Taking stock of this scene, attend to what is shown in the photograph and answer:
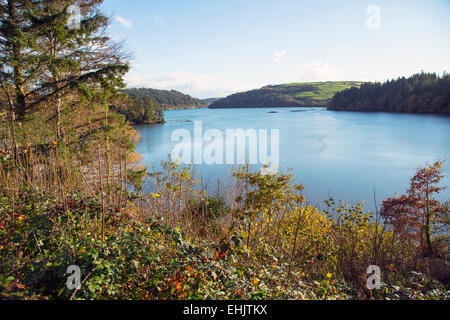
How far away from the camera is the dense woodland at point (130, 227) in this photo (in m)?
2.00

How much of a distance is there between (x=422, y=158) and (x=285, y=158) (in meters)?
12.8

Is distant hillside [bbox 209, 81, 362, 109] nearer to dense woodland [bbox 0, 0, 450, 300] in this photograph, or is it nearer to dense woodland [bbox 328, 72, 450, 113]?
dense woodland [bbox 328, 72, 450, 113]

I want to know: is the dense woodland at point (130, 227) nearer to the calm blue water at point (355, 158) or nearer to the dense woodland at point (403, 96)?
the calm blue water at point (355, 158)

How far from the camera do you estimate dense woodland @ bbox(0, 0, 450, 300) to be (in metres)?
2.00

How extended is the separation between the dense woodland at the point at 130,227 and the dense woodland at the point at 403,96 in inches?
2491

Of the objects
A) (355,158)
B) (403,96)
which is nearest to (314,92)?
(403,96)

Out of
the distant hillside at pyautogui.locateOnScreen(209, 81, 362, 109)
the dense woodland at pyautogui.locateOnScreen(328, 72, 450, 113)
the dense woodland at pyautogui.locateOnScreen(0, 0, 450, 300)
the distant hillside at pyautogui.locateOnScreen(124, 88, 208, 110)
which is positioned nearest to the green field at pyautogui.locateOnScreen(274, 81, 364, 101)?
the distant hillside at pyautogui.locateOnScreen(209, 81, 362, 109)

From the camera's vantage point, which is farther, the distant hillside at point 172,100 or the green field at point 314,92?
the distant hillside at point 172,100

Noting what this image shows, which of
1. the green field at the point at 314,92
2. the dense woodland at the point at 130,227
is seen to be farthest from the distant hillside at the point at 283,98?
the dense woodland at the point at 130,227

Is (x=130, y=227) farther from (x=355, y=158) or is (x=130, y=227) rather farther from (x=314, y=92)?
(x=314, y=92)

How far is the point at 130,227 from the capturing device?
9.17 feet

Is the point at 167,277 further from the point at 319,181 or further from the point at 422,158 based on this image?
the point at 422,158

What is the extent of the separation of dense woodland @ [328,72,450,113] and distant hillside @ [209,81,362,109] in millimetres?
28195

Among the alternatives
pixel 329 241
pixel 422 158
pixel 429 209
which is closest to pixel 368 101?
pixel 422 158
